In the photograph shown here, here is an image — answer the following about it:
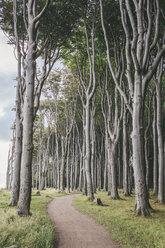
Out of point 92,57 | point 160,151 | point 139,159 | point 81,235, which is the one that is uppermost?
point 92,57

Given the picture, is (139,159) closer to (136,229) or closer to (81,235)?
(136,229)

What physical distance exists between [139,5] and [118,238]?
369 inches

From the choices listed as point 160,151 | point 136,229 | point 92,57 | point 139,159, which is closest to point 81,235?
point 136,229

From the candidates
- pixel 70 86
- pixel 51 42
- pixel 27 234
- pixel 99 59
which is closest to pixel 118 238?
pixel 27 234

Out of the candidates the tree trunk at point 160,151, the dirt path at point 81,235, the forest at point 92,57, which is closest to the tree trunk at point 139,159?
the forest at point 92,57

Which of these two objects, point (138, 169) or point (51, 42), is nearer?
point (138, 169)

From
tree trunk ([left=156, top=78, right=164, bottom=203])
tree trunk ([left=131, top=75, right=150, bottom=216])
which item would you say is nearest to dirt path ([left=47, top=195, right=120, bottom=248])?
tree trunk ([left=131, top=75, right=150, bottom=216])

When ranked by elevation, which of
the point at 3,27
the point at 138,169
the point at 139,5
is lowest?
the point at 138,169

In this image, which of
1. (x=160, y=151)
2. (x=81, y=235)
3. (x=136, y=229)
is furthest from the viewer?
(x=160, y=151)

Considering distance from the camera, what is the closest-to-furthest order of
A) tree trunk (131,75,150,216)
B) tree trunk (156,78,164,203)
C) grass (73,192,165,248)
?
grass (73,192,165,248) < tree trunk (131,75,150,216) < tree trunk (156,78,164,203)

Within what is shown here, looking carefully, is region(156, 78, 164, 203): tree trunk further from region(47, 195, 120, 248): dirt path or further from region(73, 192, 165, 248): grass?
region(47, 195, 120, 248): dirt path

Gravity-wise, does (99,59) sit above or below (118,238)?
above

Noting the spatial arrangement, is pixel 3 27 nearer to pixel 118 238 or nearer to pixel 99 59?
pixel 99 59

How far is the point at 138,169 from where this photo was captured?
8.67 metres
